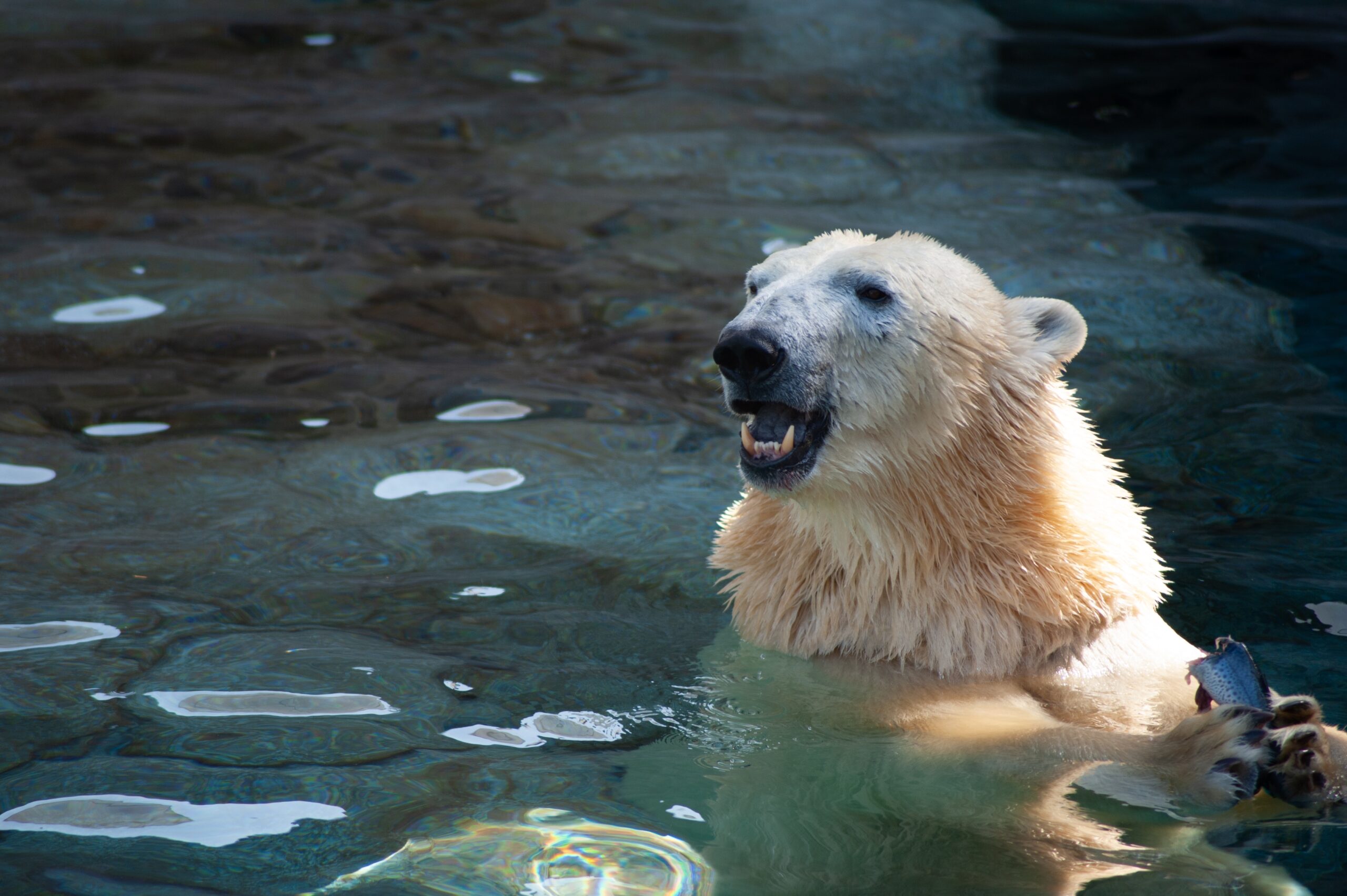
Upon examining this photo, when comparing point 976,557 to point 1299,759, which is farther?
point 976,557

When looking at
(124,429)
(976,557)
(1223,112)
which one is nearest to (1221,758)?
(976,557)

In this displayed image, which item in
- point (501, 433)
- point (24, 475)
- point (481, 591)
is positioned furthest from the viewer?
point (501, 433)

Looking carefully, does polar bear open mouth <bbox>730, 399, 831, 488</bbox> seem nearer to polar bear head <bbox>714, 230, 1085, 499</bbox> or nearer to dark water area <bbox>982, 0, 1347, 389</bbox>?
polar bear head <bbox>714, 230, 1085, 499</bbox>

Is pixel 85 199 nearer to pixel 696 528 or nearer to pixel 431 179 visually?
pixel 431 179

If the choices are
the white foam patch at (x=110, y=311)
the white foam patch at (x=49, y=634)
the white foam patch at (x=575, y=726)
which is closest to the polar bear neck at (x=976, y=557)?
the white foam patch at (x=575, y=726)

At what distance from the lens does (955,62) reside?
9.80 m

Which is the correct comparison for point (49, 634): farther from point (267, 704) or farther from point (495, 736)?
point (495, 736)

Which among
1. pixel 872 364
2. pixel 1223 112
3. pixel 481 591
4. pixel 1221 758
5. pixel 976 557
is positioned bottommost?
pixel 481 591

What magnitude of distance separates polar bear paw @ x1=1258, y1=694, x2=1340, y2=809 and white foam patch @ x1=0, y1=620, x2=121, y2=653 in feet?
9.39

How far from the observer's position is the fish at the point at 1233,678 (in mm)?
2807

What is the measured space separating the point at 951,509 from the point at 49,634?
94.6 inches

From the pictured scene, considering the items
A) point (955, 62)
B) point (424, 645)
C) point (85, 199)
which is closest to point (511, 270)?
point (85, 199)

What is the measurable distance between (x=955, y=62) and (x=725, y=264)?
3.74m

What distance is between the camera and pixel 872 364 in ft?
11.1
